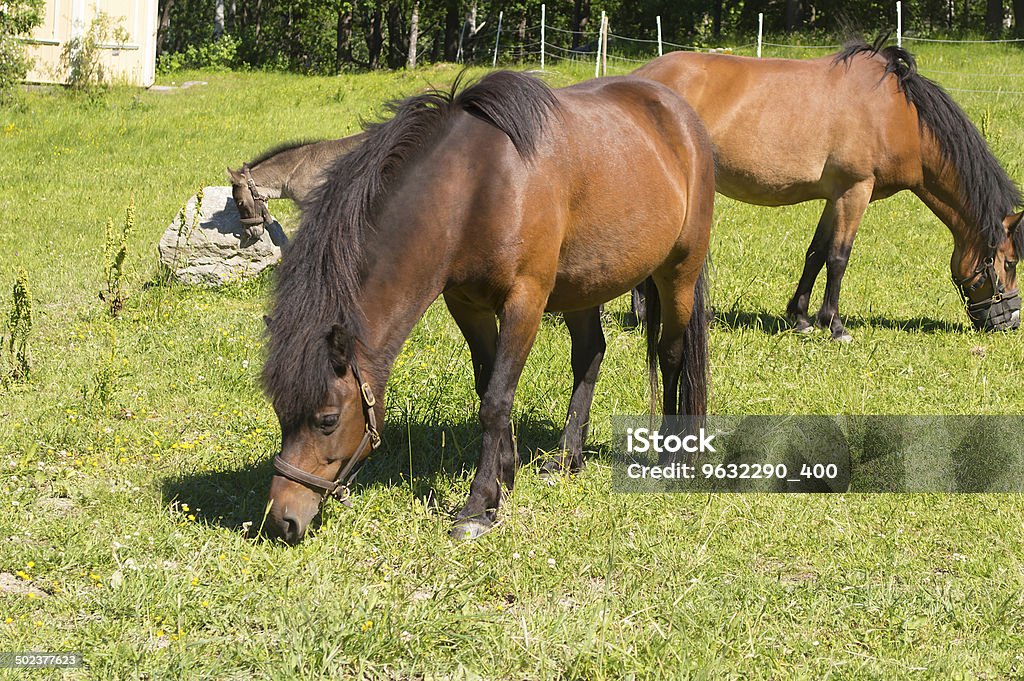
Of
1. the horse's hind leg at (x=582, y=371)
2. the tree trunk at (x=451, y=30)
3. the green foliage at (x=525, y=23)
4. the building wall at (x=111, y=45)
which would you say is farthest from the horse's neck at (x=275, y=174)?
the tree trunk at (x=451, y=30)

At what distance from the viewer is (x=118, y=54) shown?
21.8m

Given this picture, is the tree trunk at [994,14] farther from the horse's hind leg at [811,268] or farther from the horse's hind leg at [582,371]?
the horse's hind leg at [582,371]

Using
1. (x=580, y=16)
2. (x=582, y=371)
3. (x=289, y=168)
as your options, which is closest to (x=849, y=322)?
(x=582, y=371)

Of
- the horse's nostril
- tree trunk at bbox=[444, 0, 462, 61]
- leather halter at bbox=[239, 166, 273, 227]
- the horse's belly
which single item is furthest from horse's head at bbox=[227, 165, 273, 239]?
tree trunk at bbox=[444, 0, 462, 61]

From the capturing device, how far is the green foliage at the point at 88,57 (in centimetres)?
2067

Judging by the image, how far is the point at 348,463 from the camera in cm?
→ 409

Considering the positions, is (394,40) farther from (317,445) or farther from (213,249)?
(317,445)

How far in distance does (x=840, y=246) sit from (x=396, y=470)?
15.9 ft

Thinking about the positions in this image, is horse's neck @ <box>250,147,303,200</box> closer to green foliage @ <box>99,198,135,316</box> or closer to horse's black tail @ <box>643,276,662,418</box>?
green foliage @ <box>99,198,135,316</box>

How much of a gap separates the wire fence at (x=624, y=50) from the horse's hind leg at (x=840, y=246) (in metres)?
8.78

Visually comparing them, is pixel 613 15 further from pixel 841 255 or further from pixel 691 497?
pixel 691 497

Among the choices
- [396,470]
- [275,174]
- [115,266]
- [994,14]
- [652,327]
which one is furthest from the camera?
[994,14]

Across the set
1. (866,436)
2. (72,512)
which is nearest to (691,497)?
(866,436)

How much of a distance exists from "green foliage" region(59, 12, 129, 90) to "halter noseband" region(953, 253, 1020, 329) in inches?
718
